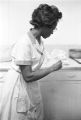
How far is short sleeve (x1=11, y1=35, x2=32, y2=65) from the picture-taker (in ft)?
4.45

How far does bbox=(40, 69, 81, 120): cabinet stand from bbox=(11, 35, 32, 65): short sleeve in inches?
38.3

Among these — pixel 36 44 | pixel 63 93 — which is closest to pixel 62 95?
pixel 63 93

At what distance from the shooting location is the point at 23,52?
1.36 meters

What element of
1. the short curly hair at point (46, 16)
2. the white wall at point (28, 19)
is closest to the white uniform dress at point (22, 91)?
the short curly hair at point (46, 16)

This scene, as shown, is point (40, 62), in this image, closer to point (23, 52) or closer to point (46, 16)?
point (23, 52)

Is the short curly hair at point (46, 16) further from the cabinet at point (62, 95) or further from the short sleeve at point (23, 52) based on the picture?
the cabinet at point (62, 95)

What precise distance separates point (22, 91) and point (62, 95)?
99 centimetres

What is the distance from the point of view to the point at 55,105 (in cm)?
241

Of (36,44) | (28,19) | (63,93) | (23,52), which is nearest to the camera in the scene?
(23,52)

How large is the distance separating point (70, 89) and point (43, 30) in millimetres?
1090

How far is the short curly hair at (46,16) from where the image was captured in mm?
1394

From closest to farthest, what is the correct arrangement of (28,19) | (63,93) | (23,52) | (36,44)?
(23,52), (36,44), (63,93), (28,19)

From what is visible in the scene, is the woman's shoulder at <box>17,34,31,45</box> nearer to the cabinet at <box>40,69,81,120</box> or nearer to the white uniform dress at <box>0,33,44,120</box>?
the white uniform dress at <box>0,33,44,120</box>

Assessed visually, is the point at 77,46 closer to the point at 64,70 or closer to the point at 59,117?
the point at 64,70
